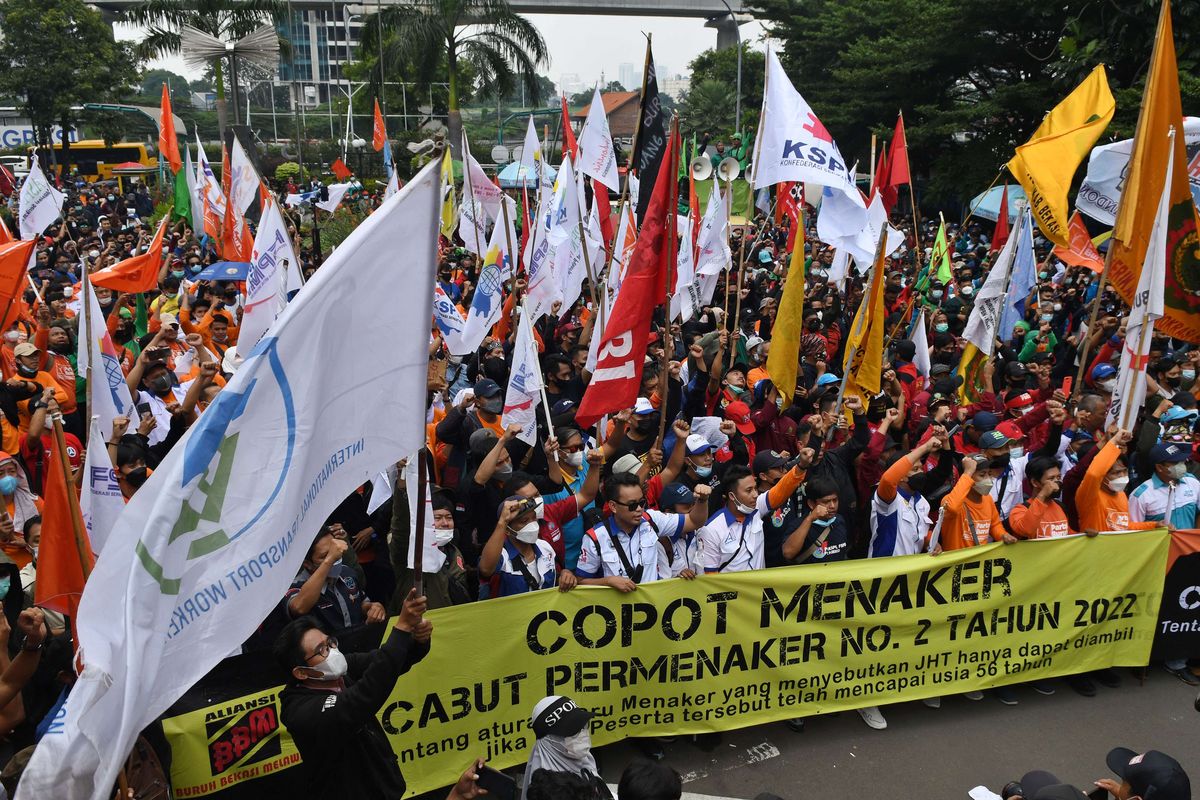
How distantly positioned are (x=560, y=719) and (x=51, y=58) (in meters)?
40.9

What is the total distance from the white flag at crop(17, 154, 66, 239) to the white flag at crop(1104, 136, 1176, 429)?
12456mm

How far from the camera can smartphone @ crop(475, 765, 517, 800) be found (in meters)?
3.25

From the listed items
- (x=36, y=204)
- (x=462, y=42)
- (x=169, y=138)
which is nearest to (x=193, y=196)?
(x=169, y=138)

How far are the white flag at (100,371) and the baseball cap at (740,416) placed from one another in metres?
4.20

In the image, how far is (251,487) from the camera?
2570mm

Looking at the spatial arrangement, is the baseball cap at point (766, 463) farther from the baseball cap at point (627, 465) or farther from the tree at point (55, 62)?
the tree at point (55, 62)

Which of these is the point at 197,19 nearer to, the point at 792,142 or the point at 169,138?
the point at 169,138

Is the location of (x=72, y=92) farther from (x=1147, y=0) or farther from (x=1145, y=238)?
(x=1145, y=238)

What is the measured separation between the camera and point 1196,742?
5.27 m

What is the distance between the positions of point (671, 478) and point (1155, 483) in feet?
10.0

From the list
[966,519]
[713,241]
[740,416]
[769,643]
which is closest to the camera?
[769,643]

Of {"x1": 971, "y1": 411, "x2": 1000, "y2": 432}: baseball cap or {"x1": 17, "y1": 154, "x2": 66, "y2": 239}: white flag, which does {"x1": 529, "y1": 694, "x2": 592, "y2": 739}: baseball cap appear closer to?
{"x1": 971, "y1": 411, "x2": 1000, "y2": 432}: baseball cap

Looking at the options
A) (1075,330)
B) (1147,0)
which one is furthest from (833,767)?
(1147,0)

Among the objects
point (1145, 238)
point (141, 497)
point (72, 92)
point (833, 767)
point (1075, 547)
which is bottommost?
point (833, 767)
